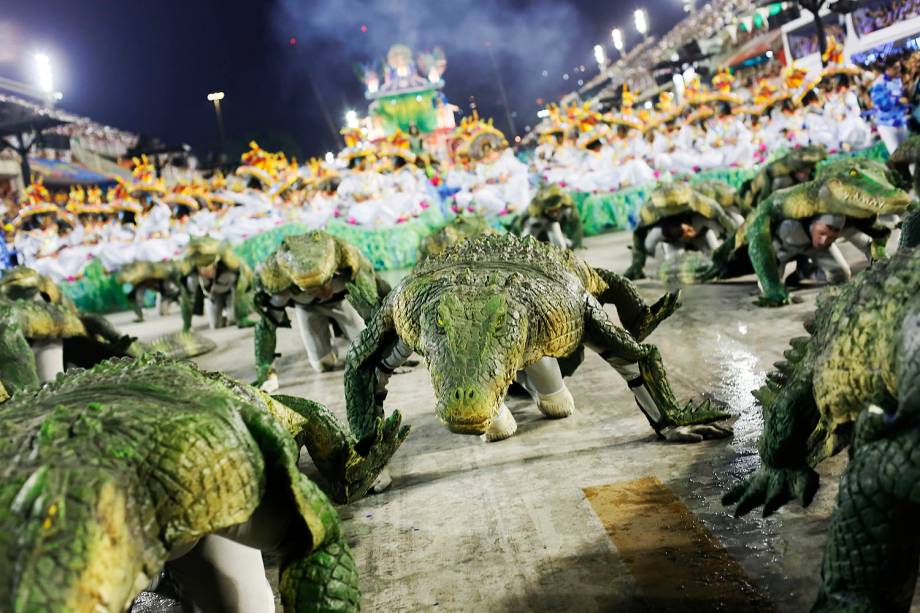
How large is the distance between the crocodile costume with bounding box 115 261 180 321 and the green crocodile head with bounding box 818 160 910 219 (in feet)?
33.1

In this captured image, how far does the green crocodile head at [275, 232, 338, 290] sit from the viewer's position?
202 inches

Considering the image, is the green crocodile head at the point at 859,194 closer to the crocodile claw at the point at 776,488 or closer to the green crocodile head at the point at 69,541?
the crocodile claw at the point at 776,488

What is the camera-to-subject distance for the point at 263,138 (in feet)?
118

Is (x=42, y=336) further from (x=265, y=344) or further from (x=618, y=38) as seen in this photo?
(x=618, y=38)

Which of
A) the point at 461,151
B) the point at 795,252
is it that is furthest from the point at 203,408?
the point at 461,151

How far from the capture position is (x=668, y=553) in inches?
97.0

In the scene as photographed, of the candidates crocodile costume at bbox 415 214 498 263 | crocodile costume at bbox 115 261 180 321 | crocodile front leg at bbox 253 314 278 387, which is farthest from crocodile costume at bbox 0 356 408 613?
crocodile costume at bbox 115 261 180 321

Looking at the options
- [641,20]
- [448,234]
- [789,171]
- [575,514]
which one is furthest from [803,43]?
[575,514]

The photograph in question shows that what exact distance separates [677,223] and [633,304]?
4333 mm

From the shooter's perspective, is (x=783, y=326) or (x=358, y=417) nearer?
(x=358, y=417)

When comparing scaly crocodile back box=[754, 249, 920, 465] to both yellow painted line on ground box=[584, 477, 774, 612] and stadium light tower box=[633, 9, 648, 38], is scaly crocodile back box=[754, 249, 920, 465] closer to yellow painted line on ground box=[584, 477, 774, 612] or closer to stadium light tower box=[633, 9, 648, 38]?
yellow painted line on ground box=[584, 477, 774, 612]

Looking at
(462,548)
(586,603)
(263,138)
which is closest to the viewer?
(586,603)

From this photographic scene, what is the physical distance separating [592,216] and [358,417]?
516 inches

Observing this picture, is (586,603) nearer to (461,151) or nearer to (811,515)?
(811,515)
